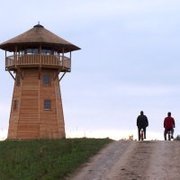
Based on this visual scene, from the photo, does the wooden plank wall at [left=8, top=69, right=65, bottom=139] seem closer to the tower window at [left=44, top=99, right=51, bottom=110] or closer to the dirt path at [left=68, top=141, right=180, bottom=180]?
the tower window at [left=44, top=99, right=51, bottom=110]

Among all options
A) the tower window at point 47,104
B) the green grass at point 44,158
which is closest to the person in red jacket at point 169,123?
the green grass at point 44,158

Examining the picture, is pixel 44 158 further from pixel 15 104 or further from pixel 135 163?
pixel 15 104

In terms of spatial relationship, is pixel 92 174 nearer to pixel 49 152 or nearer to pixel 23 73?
pixel 49 152

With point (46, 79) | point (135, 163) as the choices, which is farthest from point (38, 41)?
point (135, 163)

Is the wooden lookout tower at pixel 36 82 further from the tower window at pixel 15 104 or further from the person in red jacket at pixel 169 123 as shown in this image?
the person in red jacket at pixel 169 123

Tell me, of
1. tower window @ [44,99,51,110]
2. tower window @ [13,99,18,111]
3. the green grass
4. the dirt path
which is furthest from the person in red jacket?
tower window @ [13,99,18,111]

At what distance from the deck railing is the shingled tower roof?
89 cm

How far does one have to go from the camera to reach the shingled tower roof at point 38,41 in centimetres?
5034

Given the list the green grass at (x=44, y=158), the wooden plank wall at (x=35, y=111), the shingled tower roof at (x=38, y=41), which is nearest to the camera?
the green grass at (x=44, y=158)

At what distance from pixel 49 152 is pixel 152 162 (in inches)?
229

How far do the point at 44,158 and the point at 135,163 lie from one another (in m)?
4.35

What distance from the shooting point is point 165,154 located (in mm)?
25234

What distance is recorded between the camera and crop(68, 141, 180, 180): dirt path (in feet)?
66.2

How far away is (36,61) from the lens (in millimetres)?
50531
